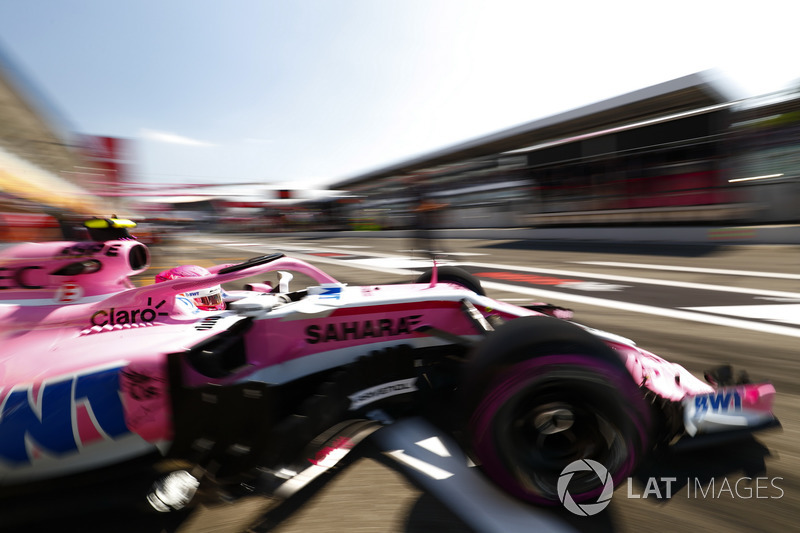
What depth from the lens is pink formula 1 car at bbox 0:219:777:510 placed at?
1.43 meters

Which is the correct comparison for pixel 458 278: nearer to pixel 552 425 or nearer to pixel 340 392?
pixel 340 392

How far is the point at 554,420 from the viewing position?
4.85 feet

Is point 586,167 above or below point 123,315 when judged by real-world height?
above

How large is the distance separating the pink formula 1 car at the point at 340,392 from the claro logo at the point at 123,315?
0.48 ft

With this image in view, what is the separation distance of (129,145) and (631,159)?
1390 centimetres

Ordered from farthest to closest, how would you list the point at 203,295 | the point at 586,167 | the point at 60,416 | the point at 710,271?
the point at 586,167, the point at 710,271, the point at 203,295, the point at 60,416

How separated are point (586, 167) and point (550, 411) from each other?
51.1ft

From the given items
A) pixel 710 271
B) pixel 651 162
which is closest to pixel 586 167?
pixel 651 162

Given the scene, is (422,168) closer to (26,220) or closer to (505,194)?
(505,194)

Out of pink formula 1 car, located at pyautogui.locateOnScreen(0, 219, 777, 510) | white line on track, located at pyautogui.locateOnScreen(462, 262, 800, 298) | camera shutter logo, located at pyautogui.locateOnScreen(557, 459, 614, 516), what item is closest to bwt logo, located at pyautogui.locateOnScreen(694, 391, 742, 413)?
pink formula 1 car, located at pyautogui.locateOnScreen(0, 219, 777, 510)

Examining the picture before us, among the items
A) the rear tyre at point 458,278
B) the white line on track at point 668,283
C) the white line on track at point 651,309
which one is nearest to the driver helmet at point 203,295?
the rear tyre at point 458,278

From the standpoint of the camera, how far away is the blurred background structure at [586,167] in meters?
7.49

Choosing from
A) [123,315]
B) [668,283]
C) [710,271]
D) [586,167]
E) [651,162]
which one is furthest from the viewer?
[586,167]

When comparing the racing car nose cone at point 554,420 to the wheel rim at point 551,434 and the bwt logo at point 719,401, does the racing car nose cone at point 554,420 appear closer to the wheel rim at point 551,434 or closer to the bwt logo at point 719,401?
the wheel rim at point 551,434
